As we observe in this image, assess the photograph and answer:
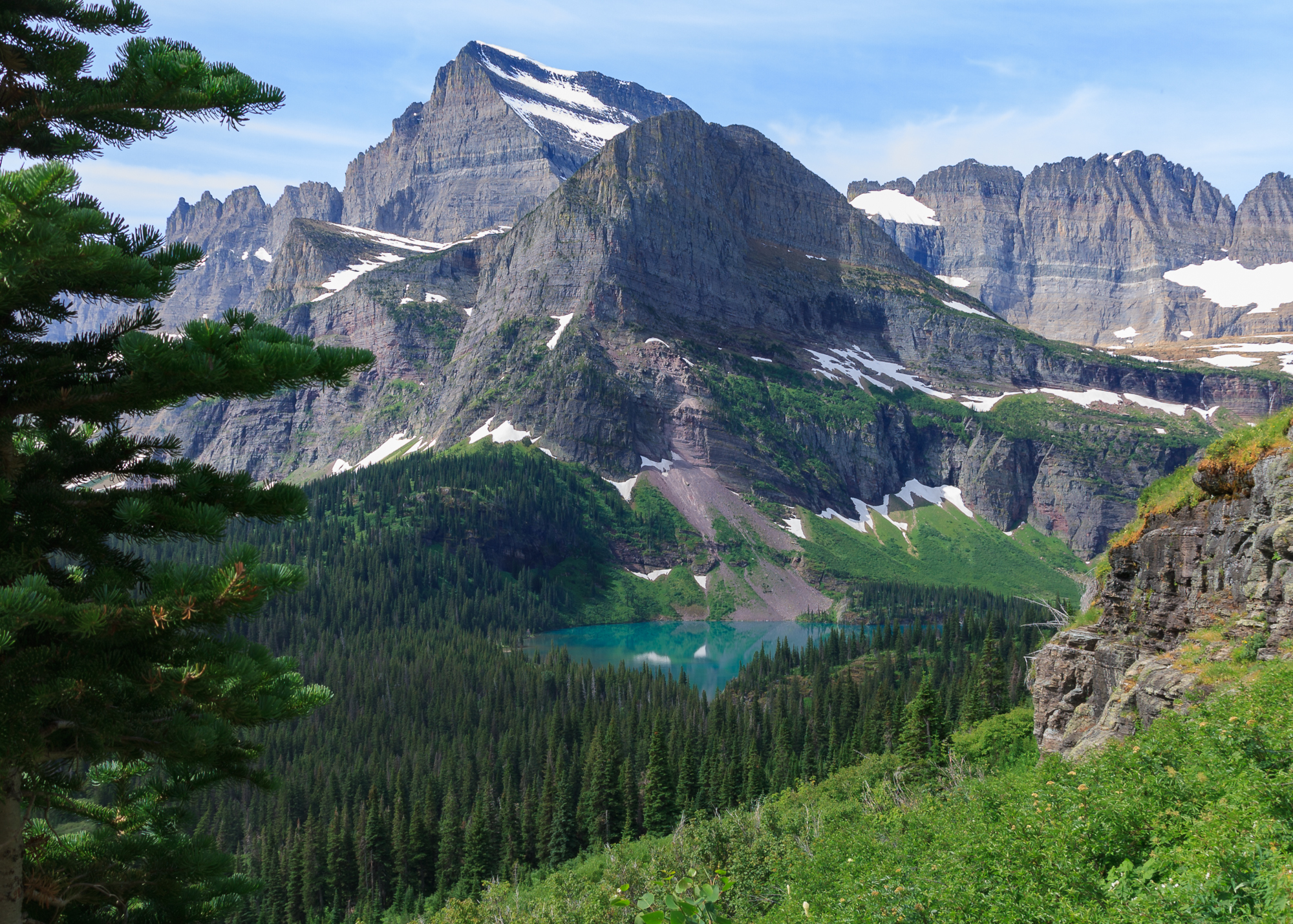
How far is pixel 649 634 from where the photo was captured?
7618 inches

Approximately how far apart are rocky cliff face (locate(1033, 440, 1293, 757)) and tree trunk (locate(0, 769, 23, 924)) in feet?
78.0

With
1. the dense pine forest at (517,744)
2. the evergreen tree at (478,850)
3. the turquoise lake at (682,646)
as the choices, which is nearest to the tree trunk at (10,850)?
the dense pine forest at (517,744)

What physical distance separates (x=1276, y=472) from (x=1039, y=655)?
566 inches

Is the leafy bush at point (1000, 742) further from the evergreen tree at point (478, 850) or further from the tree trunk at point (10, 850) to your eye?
the evergreen tree at point (478, 850)

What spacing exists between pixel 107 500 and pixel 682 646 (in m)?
175

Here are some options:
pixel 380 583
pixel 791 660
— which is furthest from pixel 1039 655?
pixel 380 583

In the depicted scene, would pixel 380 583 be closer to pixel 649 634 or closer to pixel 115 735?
pixel 649 634

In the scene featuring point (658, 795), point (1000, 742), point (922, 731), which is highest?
point (1000, 742)

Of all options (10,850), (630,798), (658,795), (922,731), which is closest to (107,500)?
(10,850)

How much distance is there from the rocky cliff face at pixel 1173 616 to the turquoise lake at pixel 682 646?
10834 centimetres

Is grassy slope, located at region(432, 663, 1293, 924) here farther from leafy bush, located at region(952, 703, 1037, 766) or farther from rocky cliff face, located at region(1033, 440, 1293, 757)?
leafy bush, located at region(952, 703, 1037, 766)

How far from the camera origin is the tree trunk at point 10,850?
870 cm

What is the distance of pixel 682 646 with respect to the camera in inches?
7067

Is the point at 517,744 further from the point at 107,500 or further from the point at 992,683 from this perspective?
the point at 107,500
